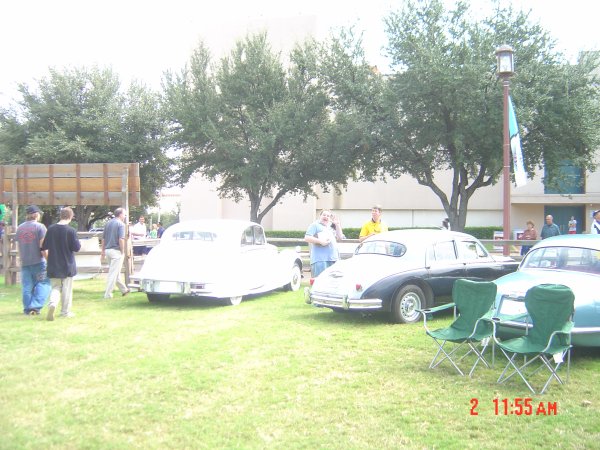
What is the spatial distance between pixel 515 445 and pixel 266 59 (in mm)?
21587

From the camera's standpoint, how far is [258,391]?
216 inches

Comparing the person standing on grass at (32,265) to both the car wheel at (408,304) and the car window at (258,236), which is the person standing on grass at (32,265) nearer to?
the car window at (258,236)

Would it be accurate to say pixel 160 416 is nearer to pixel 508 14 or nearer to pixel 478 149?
pixel 478 149

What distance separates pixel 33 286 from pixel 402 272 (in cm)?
615

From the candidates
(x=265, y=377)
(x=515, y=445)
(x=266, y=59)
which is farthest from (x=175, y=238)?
(x=266, y=59)

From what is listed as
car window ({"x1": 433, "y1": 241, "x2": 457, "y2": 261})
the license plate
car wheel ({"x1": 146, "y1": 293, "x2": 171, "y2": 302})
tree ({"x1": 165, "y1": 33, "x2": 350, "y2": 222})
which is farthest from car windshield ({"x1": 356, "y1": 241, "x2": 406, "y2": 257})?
tree ({"x1": 165, "y1": 33, "x2": 350, "y2": 222})

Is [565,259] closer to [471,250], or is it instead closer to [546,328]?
[546,328]

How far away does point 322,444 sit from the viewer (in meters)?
4.25

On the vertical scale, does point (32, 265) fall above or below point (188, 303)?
above

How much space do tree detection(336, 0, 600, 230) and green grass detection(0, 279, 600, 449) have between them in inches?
480

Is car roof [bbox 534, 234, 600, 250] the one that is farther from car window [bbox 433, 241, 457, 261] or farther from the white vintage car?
the white vintage car

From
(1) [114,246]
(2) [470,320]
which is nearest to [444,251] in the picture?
(2) [470,320]

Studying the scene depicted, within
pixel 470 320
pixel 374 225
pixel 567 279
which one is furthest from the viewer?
pixel 374 225

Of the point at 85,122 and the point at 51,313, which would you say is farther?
the point at 85,122
